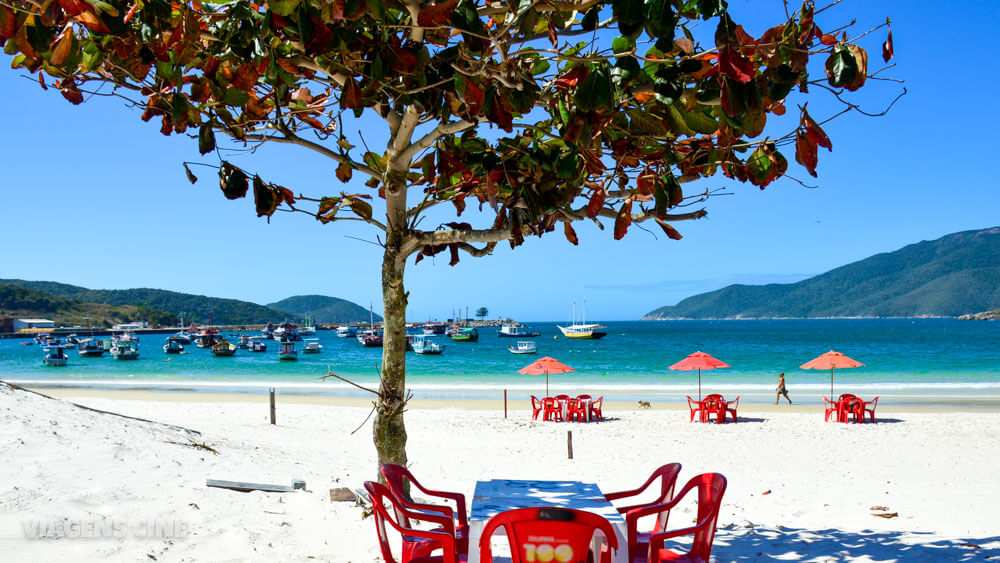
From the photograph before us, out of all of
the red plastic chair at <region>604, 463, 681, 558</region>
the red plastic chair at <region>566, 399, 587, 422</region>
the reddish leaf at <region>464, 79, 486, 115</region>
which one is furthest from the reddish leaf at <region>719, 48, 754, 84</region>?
the red plastic chair at <region>566, 399, 587, 422</region>

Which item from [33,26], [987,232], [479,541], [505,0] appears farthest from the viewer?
[987,232]

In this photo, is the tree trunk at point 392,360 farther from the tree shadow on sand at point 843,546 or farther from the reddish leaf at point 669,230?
the tree shadow on sand at point 843,546

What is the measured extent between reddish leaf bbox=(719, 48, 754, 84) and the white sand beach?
11.4 ft

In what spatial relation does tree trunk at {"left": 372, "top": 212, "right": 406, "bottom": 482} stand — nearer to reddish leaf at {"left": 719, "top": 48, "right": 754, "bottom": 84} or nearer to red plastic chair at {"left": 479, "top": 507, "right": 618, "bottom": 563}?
red plastic chair at {"left": 479, "top": 507, "right": 618, "bottom": 563}

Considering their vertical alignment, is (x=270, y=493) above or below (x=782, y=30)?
below

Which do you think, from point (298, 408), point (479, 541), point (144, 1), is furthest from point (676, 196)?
point (298, 408)

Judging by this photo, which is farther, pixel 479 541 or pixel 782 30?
pixel 479 541

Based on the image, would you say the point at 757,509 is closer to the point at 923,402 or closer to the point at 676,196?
the point at 676,196

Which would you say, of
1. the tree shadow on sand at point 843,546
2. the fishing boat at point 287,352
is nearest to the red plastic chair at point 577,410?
the tree shadow on sand at point 843,546

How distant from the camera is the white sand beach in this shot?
3.86 metres

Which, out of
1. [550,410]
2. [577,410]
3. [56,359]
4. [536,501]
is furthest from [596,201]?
[56,359]

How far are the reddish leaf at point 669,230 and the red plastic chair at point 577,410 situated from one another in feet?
37.4

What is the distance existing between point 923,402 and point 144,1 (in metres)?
24.4

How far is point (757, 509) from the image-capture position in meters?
5.79
